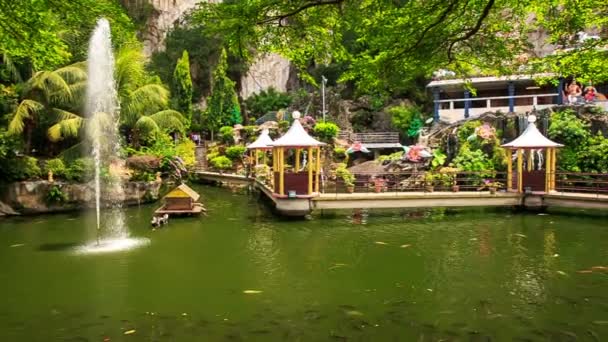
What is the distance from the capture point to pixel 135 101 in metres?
21.4

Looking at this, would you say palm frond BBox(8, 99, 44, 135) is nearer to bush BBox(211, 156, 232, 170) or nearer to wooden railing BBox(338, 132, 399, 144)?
bush BBox(211, 156, 232, 170)

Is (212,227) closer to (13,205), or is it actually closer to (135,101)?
(13,205)

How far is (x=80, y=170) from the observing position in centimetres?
1653

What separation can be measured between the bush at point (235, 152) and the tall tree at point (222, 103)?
7038mm

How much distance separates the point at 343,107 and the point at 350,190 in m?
17.8

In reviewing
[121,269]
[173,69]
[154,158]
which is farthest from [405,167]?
[173,69]

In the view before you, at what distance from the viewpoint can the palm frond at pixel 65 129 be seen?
663 inches

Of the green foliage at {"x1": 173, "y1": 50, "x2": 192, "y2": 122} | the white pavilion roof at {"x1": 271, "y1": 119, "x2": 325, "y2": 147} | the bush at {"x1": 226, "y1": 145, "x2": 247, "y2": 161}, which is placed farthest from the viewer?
the green foliage at {"x1": 173, "y1": 50, "x2": 192, "y2": 122}

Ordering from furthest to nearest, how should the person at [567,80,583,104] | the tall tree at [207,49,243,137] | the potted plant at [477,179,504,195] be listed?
1. the tall tree at [207,49,243,137]
2. the person at [567,80,583,104]
3. the potted plant at [477,179,504,195]

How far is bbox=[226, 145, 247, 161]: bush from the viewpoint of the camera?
29.4 m

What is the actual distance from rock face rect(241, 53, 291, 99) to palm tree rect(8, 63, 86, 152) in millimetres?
25858

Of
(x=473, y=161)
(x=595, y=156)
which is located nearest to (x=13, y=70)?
(x=473, y=161)

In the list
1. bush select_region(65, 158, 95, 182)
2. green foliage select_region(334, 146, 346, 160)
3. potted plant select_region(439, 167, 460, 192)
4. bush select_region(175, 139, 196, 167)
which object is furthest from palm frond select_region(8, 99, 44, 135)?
green foliage select_region(334, 146, 346, 160)

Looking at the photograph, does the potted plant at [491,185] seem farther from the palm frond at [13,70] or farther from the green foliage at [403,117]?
the palm frond at [13,70]
